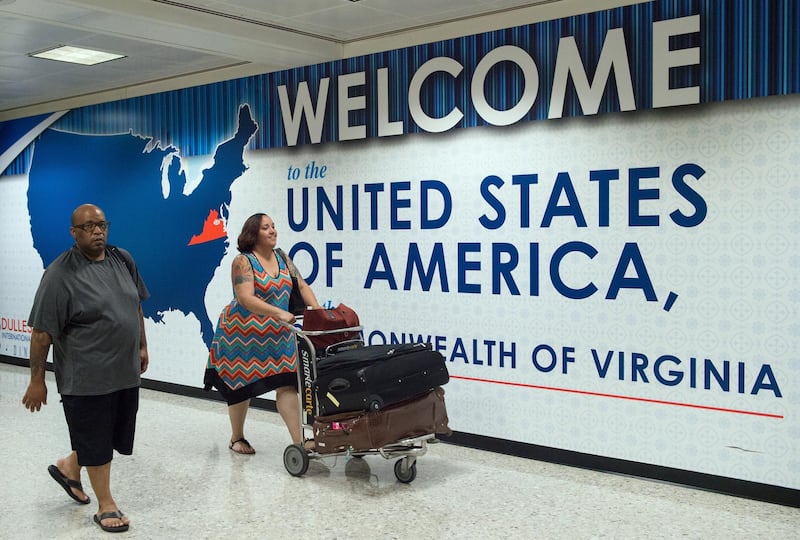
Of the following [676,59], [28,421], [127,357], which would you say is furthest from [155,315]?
[676,59]

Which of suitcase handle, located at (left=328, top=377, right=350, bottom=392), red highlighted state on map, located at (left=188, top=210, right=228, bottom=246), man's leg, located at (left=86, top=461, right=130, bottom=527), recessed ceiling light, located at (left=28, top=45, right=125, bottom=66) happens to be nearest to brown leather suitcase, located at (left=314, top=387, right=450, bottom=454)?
suitcase handle, located at (left=328, top=377, right=350, bottom=392)

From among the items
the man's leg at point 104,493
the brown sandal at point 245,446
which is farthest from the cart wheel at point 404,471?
the man's leg at point 104,493

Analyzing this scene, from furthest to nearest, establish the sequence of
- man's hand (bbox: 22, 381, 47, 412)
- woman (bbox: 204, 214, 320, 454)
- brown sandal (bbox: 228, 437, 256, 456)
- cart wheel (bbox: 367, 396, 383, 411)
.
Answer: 1. brown sandal (bbox: 228, 437, 256, 456)
2. woman (bbox: 204, 214, 320, 454)
3. cart wheel (bbox: 367, 396, 383, 411)
4. man's hand (bbox: 22, 381, 47, 412)

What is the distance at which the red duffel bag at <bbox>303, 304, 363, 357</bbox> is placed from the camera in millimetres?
4609

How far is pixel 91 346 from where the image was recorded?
3793 mm

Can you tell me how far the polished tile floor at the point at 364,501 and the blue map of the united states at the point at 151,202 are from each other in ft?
7.04

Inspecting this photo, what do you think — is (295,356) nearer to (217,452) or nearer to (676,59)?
(217,452)

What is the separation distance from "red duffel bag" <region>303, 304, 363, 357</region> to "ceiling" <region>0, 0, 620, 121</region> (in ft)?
6.29

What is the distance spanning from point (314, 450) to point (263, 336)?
79 cm

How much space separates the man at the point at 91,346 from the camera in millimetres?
3746

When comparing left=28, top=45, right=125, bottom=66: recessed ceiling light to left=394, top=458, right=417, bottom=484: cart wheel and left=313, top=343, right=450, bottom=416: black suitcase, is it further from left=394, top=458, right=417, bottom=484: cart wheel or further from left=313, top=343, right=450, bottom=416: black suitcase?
left=394, top=458, right=417, bottom=484: cart wheel

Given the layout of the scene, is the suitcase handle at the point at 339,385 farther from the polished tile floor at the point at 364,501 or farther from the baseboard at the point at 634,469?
the baseboard at the point at 634,469

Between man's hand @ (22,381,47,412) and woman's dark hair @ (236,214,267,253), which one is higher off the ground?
woman's dark hair @ (236,214,267,253)

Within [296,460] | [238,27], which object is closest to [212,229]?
[238,27]
